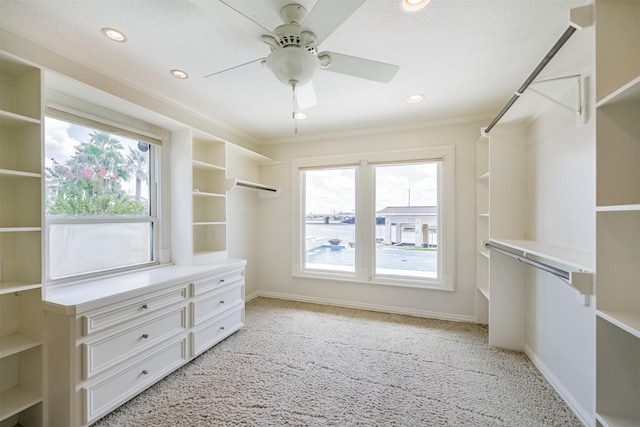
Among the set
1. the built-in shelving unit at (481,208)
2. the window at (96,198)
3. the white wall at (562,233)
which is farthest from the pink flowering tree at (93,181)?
the built-in shelving unit at (481,208)

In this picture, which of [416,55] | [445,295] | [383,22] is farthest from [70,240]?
[445,295]

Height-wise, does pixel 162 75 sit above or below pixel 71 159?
above

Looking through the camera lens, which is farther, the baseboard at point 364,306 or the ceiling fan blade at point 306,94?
the baseboard at point 364,306

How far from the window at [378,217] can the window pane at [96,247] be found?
2030mm

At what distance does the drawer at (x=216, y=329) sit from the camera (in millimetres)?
2367

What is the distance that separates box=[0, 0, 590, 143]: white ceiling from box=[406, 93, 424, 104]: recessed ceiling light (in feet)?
0.19

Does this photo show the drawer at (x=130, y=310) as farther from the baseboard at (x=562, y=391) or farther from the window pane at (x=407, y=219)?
the baseboard at (x=562, y=391)

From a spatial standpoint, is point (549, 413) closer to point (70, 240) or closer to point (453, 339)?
point (453, 339)

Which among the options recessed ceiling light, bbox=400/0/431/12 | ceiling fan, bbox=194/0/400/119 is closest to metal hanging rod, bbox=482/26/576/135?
recessed ceiling light, bbox=400/0/431/12

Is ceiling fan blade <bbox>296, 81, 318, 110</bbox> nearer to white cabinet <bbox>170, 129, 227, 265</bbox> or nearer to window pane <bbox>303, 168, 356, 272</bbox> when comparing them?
white cabinet <bbox>170, 129, 227, 265</bbox>

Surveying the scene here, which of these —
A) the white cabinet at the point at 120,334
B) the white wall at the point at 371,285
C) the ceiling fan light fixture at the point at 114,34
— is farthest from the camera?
the white wall at the point at 371,285

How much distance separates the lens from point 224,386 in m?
2.01

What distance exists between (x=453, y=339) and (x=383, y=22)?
2.94 m

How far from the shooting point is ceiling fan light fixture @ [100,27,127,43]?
1.70 m
